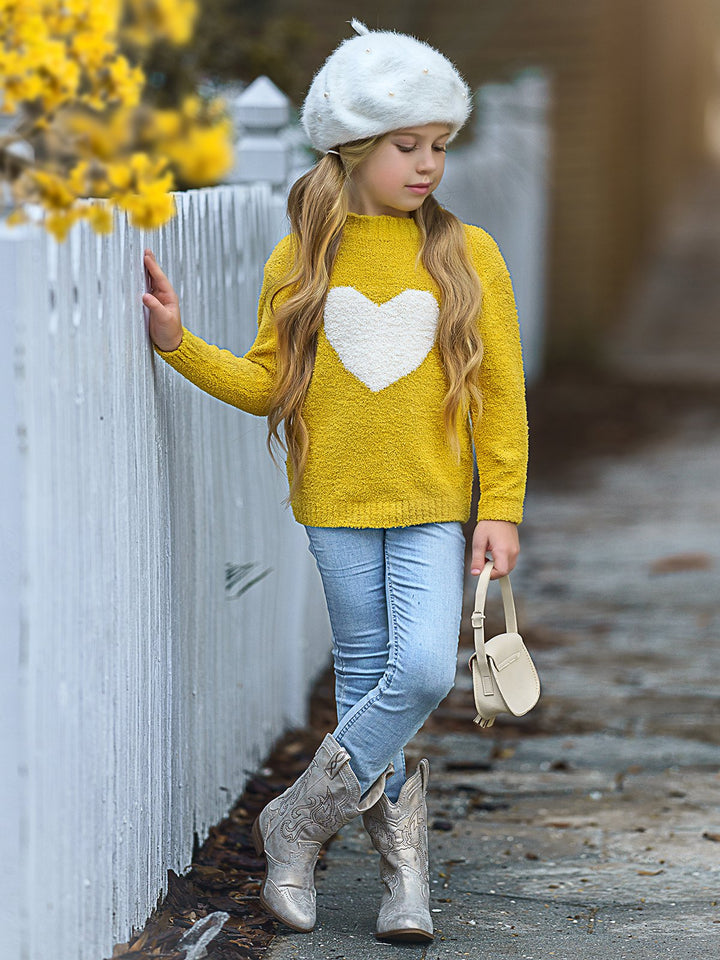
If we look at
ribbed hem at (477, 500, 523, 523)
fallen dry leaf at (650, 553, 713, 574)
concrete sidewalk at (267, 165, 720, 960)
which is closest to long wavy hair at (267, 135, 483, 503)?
ribbed hem at (477, 500, 523, 523)

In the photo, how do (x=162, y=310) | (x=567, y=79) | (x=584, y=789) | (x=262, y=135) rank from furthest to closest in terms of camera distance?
(x=567, y=79), (x=262, y=135), (x=584, y=789), (x=162, y=310)

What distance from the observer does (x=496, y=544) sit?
9.69 ft

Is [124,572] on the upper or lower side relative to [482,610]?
upper

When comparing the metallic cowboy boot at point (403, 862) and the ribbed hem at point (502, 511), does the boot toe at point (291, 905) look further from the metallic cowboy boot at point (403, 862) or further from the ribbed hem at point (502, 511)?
the ribbed hem at point (502, 511)

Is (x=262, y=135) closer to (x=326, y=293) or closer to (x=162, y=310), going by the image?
(x=326, y=293)

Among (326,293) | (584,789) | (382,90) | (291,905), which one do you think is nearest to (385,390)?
(326,293)

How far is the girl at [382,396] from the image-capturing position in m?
2.90

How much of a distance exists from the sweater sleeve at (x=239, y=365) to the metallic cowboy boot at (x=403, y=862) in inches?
33.3

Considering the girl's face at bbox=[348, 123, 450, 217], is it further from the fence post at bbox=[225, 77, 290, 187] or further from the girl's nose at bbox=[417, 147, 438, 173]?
the fence post at bbox=[225, 77, 290, 187]

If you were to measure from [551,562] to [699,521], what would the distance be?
1.07m

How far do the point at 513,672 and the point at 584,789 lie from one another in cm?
118

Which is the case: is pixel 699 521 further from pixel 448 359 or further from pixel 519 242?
pixel 448 359

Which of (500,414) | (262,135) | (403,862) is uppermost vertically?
(262,135)

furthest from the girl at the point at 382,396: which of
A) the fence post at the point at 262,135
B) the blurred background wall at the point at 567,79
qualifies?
the blurred background wall at the point at 567,79
